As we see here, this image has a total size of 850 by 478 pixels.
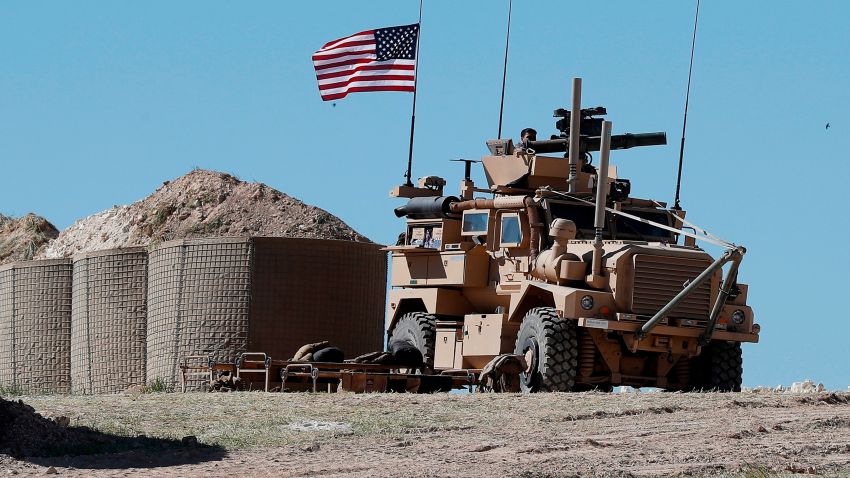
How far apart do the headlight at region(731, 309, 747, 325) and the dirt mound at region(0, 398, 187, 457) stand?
30.2 feet

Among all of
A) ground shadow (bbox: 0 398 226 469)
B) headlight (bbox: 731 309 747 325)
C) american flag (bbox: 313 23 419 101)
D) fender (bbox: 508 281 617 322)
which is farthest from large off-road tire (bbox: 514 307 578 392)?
american flag (bbox: 313 23 419 101)

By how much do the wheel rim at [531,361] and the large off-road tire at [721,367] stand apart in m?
2.46

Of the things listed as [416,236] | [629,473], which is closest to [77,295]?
[416,236]

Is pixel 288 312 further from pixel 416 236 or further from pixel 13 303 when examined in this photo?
pixel 13 303

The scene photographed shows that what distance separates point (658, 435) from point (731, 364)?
22.7 feet

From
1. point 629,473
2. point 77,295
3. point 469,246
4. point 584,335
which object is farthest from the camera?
point 77,295

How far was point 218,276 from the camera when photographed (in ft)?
88.1

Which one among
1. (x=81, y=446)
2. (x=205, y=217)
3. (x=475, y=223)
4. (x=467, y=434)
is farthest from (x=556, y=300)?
(x=205, y=217)

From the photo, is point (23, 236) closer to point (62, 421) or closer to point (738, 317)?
point (738, 317)

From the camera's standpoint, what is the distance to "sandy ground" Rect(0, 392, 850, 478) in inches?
554

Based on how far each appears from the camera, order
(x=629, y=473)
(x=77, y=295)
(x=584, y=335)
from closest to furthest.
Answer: (x=629, y=473) → (x=584, y=335) → (x=77, y=295)

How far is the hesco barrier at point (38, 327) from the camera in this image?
99.4ft

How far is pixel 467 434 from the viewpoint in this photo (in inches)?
645

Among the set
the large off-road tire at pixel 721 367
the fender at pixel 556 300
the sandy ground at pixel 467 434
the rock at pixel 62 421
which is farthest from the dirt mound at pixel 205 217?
the rock at pixel 62 421
